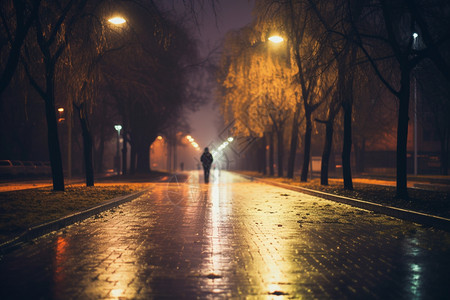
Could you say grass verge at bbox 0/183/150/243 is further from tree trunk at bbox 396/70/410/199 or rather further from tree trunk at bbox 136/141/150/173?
tree trunk at bbox 136/141/150/173

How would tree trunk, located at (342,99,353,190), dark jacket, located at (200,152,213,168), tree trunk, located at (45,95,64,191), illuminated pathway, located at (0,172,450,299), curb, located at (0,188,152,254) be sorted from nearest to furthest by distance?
1. illuminated pathway, located at (0,172,450,299)
2. curb, located at (0,188,152,254)
3. tree trunk, located at (45,95,64,191)
4. tree trunk, located at (342,99,353,190)
5. dark jacket, located at (200,152,213,168)

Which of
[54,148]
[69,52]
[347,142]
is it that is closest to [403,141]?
[347,142]

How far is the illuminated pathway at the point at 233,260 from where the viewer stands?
509 centimetres

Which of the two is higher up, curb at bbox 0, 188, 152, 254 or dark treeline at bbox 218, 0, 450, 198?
dark treeline at bbox 218, 0, 450, 198

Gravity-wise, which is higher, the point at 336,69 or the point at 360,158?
the point at 336,69

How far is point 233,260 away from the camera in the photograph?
6676 mm

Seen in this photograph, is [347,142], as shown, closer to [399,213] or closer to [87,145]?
[399,213]

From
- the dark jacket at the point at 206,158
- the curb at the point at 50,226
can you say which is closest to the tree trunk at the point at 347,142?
the curb at the point at 50,226

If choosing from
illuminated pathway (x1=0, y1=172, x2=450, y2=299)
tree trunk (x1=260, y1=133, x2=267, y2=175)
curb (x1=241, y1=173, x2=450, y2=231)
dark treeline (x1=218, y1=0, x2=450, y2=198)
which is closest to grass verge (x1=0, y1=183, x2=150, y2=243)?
illuminated pathway (x1=0, y1=172, x2=450, y2=299)

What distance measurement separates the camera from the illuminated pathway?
5.09 metres

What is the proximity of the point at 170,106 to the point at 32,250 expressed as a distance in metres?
28.8

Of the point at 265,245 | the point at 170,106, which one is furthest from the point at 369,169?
the point at 265,245

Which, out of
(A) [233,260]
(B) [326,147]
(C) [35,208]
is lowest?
(A) [233,260]

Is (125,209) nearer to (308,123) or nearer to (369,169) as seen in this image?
(308,123)
